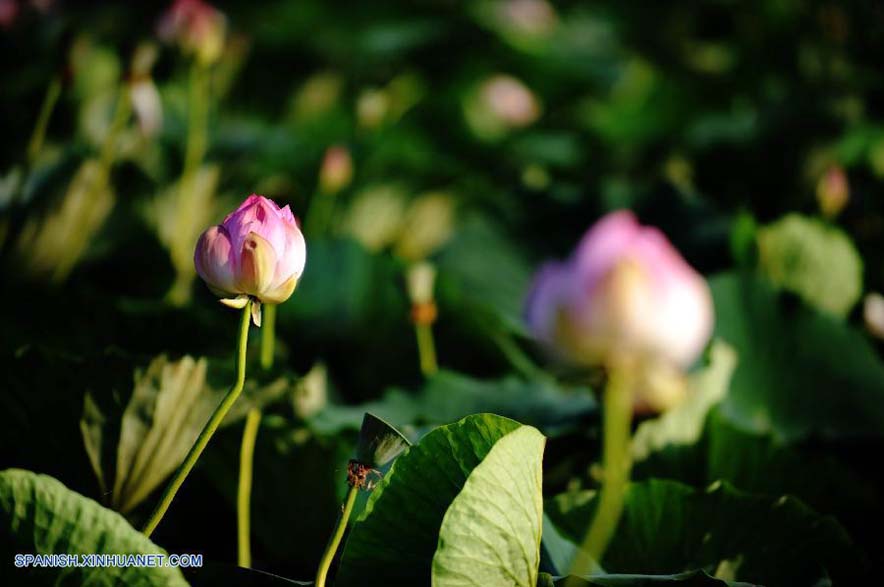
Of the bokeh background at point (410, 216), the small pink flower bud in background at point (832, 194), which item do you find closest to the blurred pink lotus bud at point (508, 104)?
the bokeh background at point (410, 216)

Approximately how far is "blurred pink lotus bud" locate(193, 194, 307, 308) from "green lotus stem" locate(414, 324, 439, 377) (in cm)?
40

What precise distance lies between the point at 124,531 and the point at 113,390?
5.5 inches

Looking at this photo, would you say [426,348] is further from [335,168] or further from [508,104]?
[508,104]

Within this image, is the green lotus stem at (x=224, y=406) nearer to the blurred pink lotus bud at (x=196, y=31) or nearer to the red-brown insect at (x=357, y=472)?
the red-brown insect at (x=357, y=472)

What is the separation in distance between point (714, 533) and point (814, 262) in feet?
1.72

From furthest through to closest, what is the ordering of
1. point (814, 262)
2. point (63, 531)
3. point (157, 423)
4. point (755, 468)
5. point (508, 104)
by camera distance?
point (508, 104) → point (814, 262) → point (755, 468) → point (157, 423) → point (63, 531)

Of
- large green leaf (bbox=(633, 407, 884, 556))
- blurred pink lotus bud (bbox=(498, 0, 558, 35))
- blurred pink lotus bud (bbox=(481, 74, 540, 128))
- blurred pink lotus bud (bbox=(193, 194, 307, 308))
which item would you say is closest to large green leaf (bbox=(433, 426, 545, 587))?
blurred pink lotus bud (bbox=(193, 194, 307, 308))

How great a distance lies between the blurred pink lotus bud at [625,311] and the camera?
0.43 m

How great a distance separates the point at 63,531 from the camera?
422mm

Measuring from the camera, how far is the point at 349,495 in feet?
1.47

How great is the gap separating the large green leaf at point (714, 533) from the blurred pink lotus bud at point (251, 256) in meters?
0.23

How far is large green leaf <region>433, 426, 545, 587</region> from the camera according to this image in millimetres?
428


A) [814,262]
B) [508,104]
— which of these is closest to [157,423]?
[814,262]

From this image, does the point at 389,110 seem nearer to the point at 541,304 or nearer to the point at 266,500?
the point at 266,500
